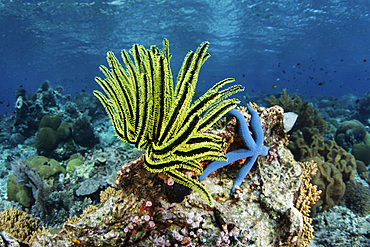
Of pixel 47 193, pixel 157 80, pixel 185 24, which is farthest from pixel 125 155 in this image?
pixel 185 24

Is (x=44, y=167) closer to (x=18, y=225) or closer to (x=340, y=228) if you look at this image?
(x=18, y=225)

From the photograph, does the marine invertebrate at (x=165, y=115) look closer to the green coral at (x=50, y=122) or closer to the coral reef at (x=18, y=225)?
the coral reef at (x=18, y=225)

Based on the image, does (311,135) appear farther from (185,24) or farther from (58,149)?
(185,24)

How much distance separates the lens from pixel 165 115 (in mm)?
2055

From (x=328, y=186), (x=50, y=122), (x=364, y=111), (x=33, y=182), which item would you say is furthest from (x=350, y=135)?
(x=50, y=122)

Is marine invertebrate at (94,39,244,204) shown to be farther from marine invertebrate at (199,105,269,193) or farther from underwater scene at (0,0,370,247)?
marine invertebrate at (199,105,269,193)

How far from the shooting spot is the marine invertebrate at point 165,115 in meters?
1.93

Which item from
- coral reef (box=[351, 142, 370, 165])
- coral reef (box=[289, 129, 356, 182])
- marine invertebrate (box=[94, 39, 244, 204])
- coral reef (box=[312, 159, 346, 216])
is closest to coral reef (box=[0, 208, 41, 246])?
marine invertebrate (box=[94, 39, 244, 204])

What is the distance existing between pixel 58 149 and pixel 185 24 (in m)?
27.8

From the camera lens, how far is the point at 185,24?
3123cm

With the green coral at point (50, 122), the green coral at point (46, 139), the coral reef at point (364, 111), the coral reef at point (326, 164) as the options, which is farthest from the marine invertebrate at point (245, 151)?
the coral reef at point (364, 111)

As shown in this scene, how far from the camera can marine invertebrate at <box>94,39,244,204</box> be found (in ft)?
6.34

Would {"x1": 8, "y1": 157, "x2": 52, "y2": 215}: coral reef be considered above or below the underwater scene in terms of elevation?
below

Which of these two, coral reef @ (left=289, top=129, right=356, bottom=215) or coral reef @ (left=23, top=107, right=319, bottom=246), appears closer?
coral reef @ (left=23, top=107, right=319, bottom=246)
